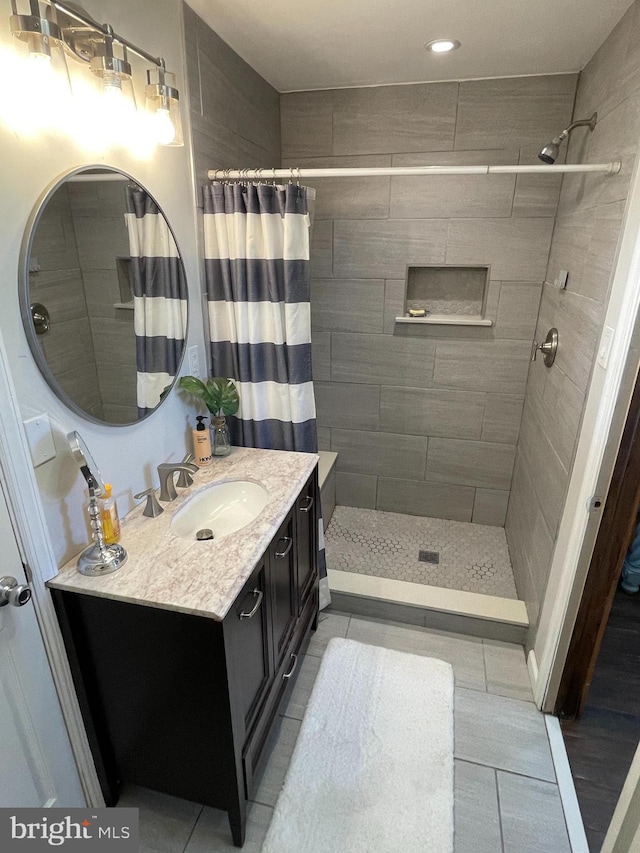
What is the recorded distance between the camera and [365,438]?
3.00 meters

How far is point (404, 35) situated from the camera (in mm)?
1845

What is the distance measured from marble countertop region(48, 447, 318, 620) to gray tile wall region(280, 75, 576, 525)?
1.32 metres

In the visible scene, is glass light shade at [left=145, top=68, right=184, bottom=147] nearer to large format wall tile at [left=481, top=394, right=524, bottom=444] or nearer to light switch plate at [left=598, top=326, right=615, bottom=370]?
light switch plate at [left=598, top=326, right=615, bottom=370]

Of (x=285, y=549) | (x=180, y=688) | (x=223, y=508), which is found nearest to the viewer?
(x=180, y=688)

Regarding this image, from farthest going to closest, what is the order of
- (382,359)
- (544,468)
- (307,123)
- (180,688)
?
(382,359) < (307,123) < (544,468) < (180,688)

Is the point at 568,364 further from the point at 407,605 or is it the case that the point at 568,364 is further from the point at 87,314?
the point at 87,314

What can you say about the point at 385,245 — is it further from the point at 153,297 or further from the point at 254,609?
the point at 254,609

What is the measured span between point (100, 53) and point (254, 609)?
5.04ft

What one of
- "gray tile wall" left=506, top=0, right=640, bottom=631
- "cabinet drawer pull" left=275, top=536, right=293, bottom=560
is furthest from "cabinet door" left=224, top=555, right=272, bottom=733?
"gray tile wall" left=506, top=0, right=640, bottom=631

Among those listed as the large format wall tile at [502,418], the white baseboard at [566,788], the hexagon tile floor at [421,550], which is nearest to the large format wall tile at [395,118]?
the large format wall tile at [502,418]

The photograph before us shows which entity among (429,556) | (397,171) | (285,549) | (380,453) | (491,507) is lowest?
(429,556)

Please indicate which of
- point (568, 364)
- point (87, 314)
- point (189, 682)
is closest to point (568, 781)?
point (189, 682)

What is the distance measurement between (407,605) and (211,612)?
4.51 feet

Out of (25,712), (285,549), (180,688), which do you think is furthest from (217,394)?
(25,712)
